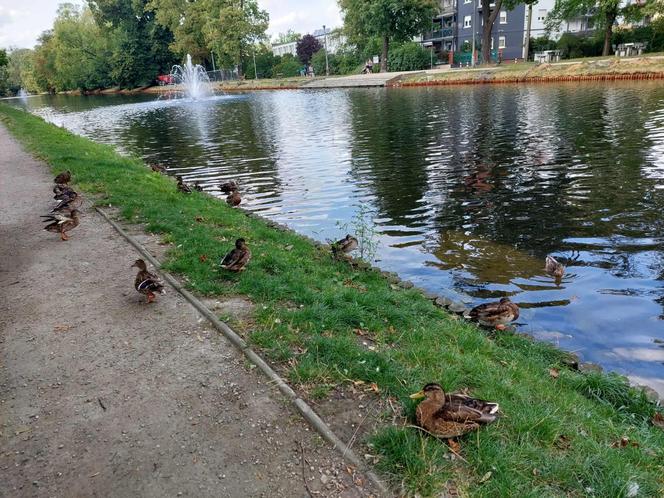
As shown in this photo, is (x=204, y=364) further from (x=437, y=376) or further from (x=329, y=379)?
(x=437, y=376)

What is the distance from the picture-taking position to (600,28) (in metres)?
50.4

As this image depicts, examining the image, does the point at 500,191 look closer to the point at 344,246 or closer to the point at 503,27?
the point at 344,246

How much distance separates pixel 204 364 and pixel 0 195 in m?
10.9

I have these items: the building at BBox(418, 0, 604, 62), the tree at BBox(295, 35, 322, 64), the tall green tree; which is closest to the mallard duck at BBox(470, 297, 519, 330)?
the building at BBox(418, 0, 604, 62)

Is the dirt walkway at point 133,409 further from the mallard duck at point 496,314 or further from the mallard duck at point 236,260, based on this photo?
the mallard duck at point 496,314

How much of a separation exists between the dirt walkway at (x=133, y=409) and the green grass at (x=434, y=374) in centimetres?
50

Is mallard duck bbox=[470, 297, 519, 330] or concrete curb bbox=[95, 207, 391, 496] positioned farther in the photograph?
mallard duck bbox=[470, 297, 519, 330]

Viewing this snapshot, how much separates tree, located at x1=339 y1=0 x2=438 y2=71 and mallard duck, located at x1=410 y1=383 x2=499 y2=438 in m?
58.8

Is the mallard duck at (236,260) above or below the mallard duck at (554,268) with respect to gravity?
above

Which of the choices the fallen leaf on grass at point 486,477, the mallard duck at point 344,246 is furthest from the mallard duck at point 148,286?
the fallen leaf on grass at point 486,477

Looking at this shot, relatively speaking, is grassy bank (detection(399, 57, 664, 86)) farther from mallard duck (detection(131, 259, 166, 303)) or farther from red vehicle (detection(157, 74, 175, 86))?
red vehicle (detection(157, 74, 175, 86))

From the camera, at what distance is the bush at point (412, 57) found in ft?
200

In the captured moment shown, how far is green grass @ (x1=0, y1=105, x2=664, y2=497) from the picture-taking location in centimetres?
373

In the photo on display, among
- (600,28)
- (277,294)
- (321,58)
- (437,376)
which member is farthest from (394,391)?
(321,58)
